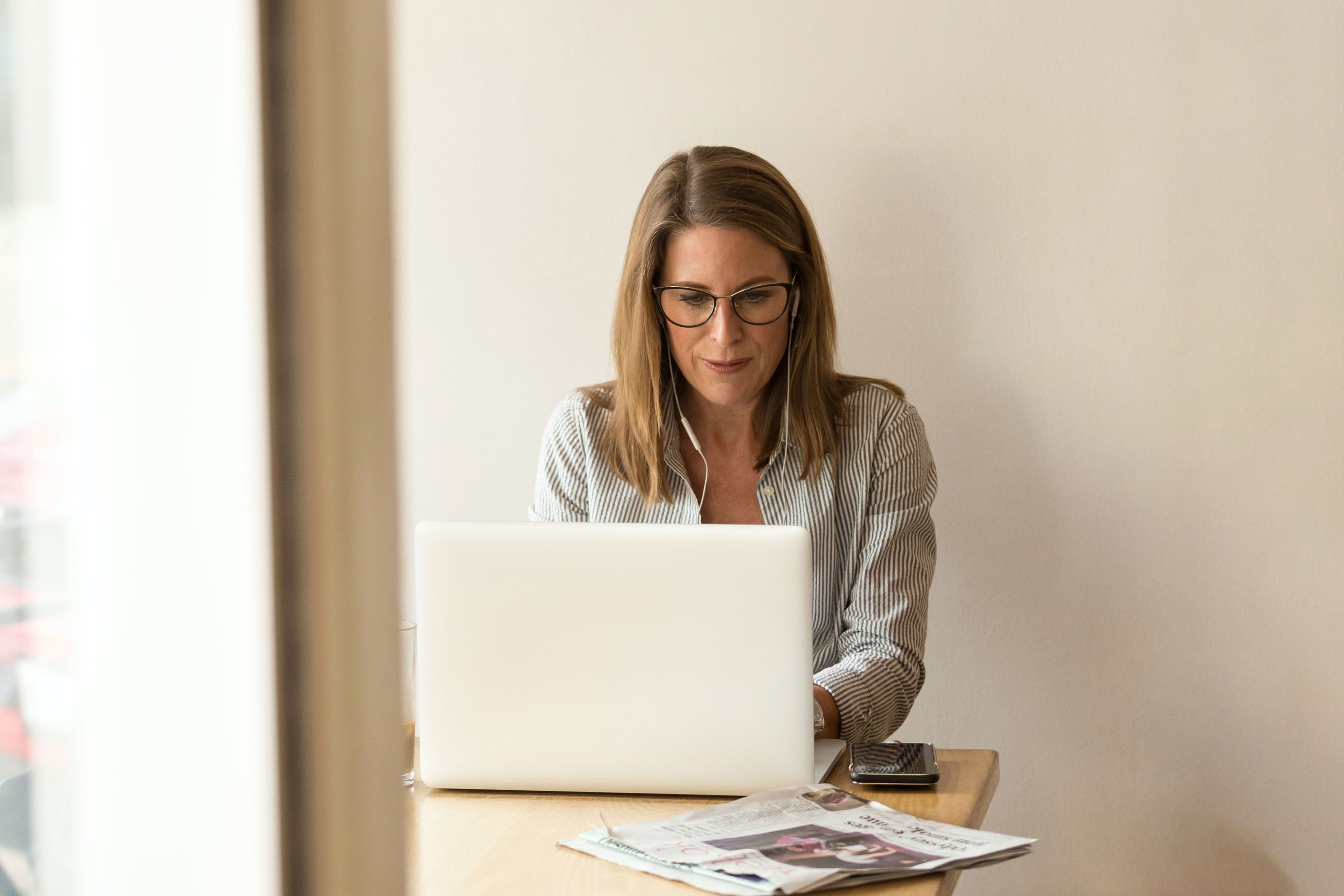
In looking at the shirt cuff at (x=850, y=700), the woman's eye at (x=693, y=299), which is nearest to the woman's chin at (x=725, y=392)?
the woman's eye at (x=693, y=299)

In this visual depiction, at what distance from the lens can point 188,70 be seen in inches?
9.1

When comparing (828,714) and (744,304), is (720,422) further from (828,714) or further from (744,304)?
(828,714)

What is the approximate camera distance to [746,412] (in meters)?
1.82

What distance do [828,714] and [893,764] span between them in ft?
0.53

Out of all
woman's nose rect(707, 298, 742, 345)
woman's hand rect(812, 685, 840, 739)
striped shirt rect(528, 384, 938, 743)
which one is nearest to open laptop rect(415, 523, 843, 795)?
woman's hand rect(812, 685, 840, 739)

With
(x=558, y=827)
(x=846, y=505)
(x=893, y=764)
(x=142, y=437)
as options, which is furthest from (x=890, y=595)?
(x=142, y=437)

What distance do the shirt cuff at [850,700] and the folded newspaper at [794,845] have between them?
0.89 feet

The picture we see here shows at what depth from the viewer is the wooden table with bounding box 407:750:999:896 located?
92cm

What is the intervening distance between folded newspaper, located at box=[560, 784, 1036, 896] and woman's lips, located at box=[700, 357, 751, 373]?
758 millimetres

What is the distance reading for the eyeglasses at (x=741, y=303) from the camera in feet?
5.57

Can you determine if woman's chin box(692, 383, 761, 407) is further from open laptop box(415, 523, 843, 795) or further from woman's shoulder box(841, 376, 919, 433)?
open laptop box(415, 523, 843, 795)

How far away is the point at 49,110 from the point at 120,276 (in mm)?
37

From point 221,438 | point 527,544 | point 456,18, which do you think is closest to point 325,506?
point 221,438

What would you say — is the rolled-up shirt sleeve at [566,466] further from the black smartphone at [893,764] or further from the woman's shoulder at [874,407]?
the black smartphone at [893,764]
